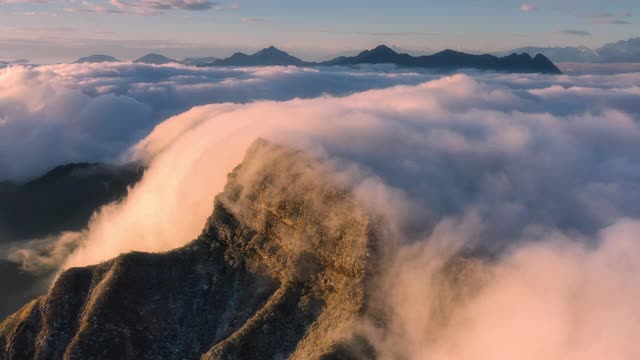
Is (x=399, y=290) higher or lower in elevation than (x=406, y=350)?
higher

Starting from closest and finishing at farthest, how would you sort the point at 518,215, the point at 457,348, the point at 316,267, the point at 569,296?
the point at 457,348 → the point at 569,296 → the point at 316,267 → the point at 518,215

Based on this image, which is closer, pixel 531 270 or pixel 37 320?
pixel 531 270

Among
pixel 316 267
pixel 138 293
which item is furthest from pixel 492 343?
pixel 138 293

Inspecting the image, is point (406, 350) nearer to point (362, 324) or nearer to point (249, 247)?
point (362, 324)

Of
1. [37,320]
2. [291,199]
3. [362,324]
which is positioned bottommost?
[37,320]

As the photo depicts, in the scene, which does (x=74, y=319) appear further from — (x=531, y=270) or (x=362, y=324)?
(x=531, y=270)

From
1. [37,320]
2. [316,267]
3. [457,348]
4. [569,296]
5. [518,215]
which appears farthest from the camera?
[518,215]
